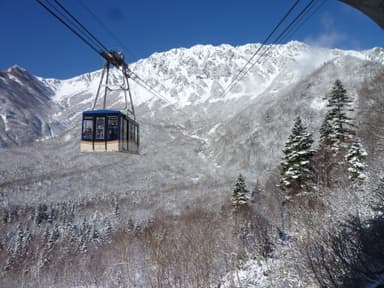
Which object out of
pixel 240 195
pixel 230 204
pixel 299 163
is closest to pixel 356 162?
pixel 299 163

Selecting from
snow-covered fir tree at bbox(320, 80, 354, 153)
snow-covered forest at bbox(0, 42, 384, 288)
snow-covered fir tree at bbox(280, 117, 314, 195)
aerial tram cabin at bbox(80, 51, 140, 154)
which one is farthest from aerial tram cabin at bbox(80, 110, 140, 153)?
snow-covered fir tree at bbox(320, 80, 354, 153)

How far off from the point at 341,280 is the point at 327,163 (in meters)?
18.8

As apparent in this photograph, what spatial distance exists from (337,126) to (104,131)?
21.7 m

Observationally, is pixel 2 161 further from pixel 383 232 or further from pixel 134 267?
pixel 383 232

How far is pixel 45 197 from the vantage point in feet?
440

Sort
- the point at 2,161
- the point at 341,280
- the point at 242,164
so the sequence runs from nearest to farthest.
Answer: the point at 341,280, the point at 242,164, the point at 2,161

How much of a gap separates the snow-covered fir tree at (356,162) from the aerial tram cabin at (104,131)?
16170mm

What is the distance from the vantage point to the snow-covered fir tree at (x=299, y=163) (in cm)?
2281

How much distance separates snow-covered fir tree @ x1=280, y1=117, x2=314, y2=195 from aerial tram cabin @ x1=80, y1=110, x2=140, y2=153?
15.7 m

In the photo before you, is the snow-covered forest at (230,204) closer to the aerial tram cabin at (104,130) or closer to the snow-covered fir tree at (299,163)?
the snow-covered fir tree at (299,163)

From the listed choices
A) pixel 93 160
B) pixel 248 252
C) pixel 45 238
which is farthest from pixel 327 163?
A: pixel 93 160

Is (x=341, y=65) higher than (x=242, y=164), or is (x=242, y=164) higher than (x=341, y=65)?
(x=341, y=65)

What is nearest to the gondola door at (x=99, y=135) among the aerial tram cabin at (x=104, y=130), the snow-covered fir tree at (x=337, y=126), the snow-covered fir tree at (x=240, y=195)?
the aerial tram cabin at (x=104, y=130)

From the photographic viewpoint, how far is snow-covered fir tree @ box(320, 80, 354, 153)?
81.9 ft
